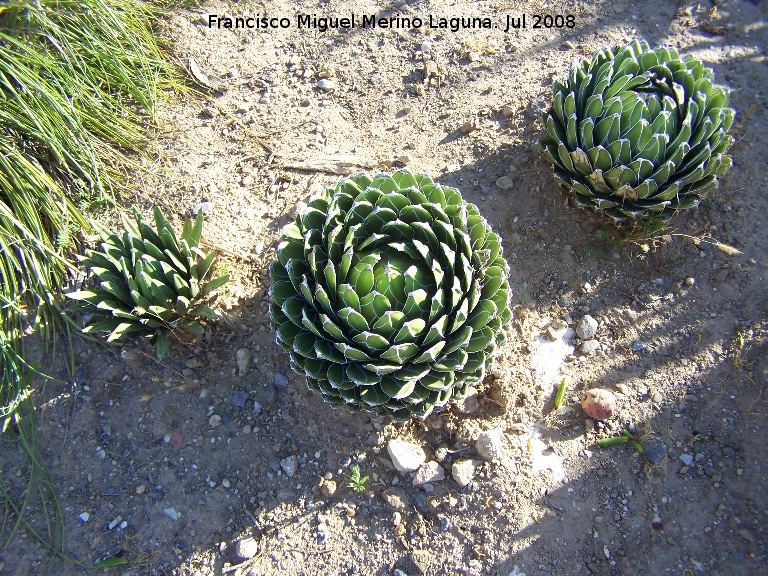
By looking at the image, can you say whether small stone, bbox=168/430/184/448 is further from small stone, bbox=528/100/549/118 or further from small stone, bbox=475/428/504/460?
small stone, bbox=528/100/549/118

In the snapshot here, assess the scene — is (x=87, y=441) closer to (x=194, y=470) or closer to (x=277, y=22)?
(x=194, y=470)

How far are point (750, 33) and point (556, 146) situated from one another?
2.81 m

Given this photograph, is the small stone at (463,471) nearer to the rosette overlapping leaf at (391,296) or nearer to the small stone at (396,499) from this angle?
the small stone at (396,499)

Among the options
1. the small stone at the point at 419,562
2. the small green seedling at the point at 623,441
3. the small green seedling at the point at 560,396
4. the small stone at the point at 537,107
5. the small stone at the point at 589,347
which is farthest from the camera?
the small stone at the point at 537,107

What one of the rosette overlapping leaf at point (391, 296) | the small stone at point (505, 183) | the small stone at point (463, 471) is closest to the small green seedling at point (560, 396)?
the small stone at point (463, 471)

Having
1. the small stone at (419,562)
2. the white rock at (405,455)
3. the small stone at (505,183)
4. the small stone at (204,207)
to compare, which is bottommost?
the small stone at (419,562)

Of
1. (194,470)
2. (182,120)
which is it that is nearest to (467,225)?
(194,470)

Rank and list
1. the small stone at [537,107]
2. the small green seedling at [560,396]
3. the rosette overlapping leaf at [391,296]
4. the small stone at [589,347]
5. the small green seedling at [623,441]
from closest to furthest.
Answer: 1. the rosette overlapping leaf at [391,296]
2. the small green seedling at [623,441]
3. the small green seedling at [560,396]
4. the small stone at [589,347]
5. the small stone at [537,107]

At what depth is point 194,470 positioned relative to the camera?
3238mm

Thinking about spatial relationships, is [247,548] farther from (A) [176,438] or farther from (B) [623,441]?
(B) [623,441]

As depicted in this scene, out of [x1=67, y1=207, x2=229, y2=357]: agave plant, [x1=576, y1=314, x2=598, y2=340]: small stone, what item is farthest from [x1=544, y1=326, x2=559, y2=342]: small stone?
[x1=67, y1=207, x2=229, y2=357]: agave plant

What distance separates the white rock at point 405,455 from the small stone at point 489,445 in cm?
34

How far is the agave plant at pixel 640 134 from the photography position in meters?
3.12

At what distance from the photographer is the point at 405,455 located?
10.2 feet
